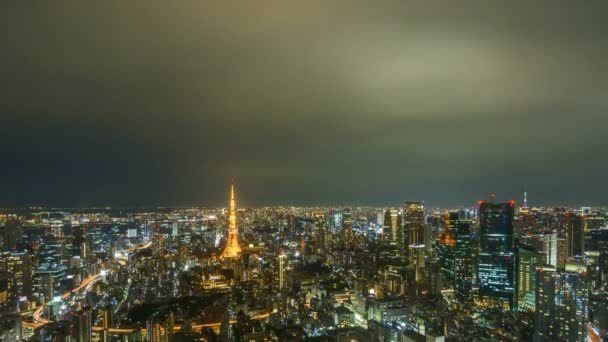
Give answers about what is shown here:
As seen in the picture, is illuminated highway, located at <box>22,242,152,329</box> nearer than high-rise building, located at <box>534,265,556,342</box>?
No

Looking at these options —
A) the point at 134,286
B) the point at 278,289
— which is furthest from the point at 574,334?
the point at 134,286

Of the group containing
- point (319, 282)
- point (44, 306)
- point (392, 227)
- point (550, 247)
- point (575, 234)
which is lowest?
point (319, 282)

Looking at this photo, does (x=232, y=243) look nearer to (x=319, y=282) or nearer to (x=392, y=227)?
(x=319, y=282)

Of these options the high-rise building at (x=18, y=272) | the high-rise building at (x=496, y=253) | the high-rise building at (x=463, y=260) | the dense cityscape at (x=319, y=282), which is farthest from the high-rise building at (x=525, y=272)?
the high-rise building at (x=18, y=272)

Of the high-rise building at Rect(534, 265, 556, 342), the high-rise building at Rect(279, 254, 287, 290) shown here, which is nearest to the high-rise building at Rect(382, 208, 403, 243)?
the high-rise building at Rect(279, 254, 287, 290)

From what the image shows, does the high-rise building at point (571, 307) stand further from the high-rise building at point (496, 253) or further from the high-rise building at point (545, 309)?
the high-rise building at point (496, 253)

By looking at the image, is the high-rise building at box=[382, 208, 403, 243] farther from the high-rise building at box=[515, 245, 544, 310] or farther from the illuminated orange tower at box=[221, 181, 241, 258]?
the high-rise building at box=[515, 245, 544, 310]

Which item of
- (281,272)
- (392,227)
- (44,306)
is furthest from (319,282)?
(392,227)
